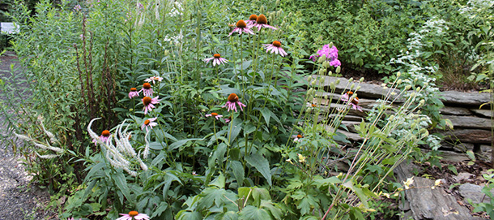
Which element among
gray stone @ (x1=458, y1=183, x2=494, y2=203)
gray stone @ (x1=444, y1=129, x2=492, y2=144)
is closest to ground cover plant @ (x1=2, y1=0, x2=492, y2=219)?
gray stone @ (x1=444, y1=129, x2=492, y2=144)

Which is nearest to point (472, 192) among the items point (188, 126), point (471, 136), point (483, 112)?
point (471, 136)

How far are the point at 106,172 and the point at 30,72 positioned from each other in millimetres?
1313

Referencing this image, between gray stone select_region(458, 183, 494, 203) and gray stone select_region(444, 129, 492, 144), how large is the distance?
1.94 feet

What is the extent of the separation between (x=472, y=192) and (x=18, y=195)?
3.58 m

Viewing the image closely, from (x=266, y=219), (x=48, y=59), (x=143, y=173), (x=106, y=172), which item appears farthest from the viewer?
(x=48, y=59)

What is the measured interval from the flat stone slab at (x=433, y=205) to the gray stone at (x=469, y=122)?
2.75 feet

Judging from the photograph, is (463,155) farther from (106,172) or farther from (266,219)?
(106,172)

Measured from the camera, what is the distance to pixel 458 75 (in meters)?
3.50

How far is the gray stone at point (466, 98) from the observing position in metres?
3.10

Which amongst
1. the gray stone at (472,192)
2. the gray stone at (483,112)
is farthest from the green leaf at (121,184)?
the gray stone at (483,112)

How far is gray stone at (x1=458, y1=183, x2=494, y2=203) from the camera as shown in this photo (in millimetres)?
2324

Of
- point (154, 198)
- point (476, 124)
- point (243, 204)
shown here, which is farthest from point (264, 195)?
point (476, 124)

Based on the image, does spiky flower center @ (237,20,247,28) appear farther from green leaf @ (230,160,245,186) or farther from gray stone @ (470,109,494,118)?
gray stone @ (470,109,494,118)

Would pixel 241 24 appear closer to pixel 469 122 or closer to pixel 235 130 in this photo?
pixel 235 130
